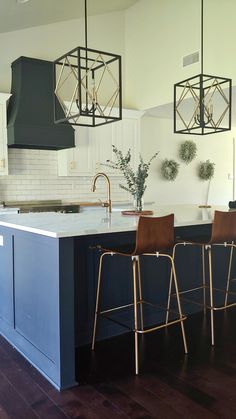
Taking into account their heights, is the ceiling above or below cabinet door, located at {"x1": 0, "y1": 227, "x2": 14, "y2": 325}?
above

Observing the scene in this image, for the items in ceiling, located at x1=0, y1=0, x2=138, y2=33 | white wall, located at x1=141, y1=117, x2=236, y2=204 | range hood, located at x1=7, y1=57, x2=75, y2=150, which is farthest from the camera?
white wall, located at x1=141, y1=117, x2=236, y2=204

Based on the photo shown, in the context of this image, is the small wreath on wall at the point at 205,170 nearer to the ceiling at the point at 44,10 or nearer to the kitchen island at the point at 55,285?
the ceiling at the point at 44,10

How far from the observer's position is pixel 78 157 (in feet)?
20.1

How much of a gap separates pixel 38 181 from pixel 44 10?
2.50 m

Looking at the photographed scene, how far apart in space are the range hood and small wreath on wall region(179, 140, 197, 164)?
2.61 m

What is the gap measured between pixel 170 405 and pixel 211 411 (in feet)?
0.72

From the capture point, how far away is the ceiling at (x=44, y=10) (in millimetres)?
5042

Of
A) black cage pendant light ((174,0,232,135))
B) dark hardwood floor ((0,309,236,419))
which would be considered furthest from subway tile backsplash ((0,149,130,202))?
dark hardwood floor ((0,309,236,419))

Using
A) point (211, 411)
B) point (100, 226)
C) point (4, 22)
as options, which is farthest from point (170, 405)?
point (4, 22)

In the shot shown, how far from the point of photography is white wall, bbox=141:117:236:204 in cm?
716

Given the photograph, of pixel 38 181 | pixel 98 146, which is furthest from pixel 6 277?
pixel 98 146

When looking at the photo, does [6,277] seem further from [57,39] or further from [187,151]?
[187,151]

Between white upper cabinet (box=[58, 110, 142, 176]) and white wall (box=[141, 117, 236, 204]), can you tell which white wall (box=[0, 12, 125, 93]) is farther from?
white wall (box=[141, 117, 236, 204])

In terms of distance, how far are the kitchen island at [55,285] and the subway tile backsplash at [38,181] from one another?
3.05m
